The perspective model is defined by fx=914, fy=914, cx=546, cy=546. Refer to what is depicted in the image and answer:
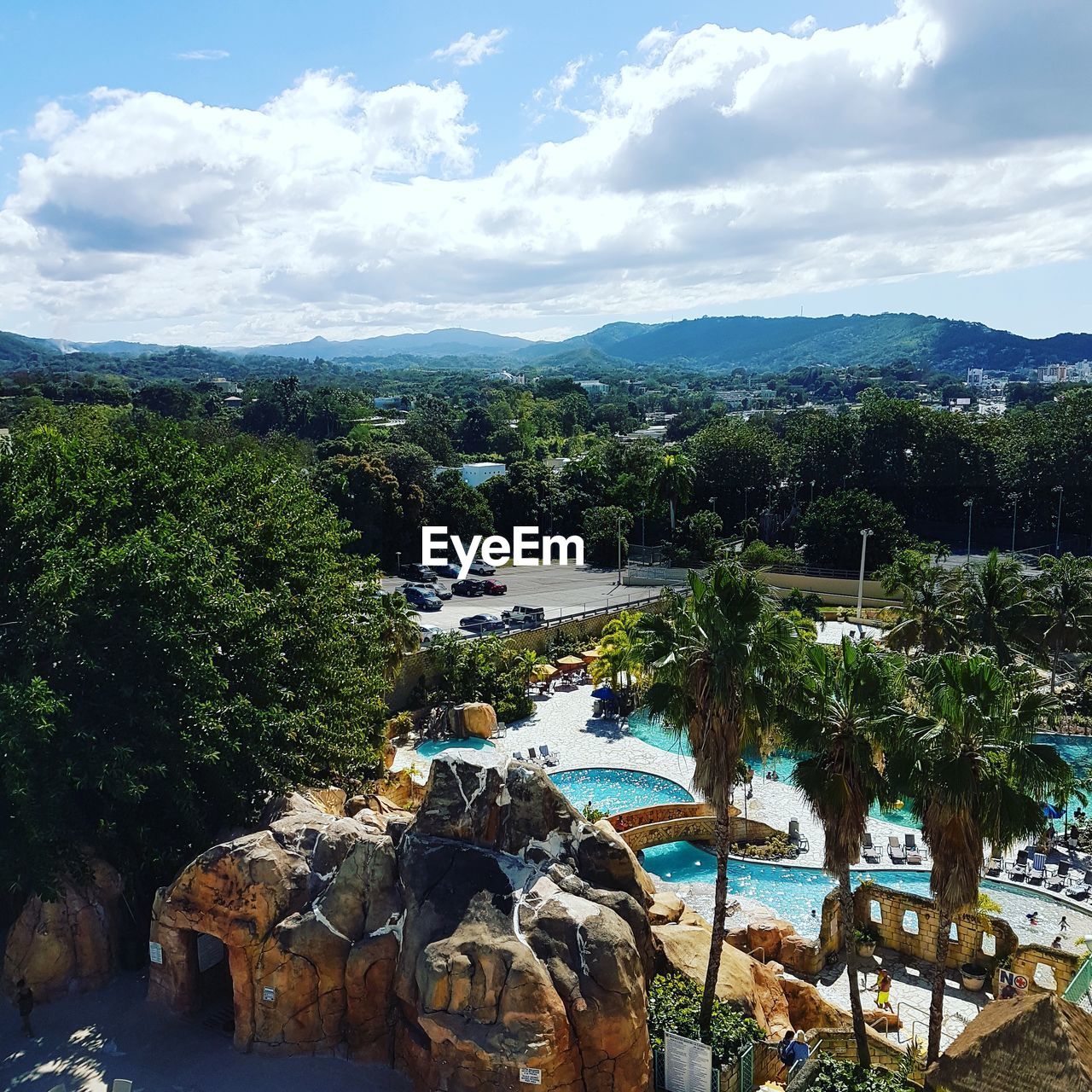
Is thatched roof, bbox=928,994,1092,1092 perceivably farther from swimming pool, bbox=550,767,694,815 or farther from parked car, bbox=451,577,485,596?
parked car, bbox=451,577,485,596

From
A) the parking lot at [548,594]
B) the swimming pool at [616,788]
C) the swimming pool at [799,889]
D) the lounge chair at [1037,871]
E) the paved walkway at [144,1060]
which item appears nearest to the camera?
the paved walkway at [144,1060]

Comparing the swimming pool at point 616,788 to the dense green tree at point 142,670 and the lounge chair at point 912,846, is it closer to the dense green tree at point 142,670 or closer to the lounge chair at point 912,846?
the lounge chair at point 912,846

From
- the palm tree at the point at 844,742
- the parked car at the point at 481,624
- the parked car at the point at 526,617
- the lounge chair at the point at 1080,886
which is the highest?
the palm tree at the point at 844,742

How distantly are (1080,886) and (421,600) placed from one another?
115ft

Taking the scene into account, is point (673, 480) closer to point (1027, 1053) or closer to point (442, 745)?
point (442, 745)

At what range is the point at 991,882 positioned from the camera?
24406 mm

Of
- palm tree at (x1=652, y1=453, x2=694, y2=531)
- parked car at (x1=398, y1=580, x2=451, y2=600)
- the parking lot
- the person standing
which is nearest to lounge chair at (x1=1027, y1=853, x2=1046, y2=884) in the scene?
the person standing

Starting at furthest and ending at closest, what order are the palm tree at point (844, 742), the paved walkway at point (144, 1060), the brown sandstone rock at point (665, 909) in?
the brown sandstone rock at point (665, 909)
the paved walkway at point (144, 1060)
the palm tree at point (844, 742)

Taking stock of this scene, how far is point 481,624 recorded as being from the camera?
44.7 m

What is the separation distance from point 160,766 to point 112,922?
3734 millimetres

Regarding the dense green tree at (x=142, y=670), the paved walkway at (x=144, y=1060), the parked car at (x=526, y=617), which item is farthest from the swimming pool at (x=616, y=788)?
the paved walkway at (x=144, y=1060)

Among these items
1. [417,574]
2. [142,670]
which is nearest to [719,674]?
[142,670]

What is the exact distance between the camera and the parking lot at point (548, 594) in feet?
164

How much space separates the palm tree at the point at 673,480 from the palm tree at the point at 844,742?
165 feet
